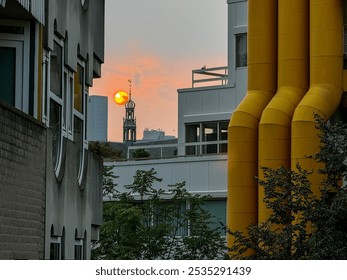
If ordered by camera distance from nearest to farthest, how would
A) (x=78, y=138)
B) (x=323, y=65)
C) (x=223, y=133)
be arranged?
(x=78, y=138)
(x=323, y=65)
(x=223, y=133)

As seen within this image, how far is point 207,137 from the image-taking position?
222ft

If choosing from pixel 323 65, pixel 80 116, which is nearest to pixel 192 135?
pixel 323 65

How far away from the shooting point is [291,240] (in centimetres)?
3353

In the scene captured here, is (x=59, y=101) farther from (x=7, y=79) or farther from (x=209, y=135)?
(x=209, y=135)

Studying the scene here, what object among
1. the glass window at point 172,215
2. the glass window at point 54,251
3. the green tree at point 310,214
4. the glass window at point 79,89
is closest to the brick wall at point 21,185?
the glass window at point 54,251

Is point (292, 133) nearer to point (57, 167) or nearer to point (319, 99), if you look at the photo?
point (319, 99)

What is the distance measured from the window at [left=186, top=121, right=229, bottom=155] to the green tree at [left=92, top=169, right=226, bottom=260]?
5.84 m

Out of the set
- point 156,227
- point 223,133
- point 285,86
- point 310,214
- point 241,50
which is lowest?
point 310,214

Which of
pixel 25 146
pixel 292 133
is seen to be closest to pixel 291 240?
pixel 25 146

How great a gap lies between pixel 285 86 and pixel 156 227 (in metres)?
7.71

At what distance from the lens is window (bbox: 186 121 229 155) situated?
66.7 m

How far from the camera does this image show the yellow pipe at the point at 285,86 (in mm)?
52812

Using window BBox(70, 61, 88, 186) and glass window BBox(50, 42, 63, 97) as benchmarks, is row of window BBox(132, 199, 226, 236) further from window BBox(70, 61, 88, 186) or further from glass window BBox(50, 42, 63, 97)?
glass window BBox(50, 42, 63, 97)

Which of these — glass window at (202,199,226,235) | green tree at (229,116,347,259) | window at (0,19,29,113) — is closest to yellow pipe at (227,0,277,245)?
glass window at (202,199,226,235)
